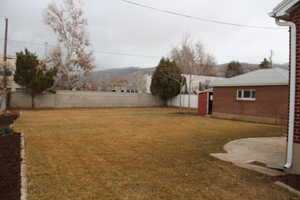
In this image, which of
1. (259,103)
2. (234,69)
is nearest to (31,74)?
(259,103)

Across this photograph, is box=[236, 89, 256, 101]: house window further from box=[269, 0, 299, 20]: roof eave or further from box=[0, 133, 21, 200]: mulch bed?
box=[0, 133, 21, 200]: mulch bed

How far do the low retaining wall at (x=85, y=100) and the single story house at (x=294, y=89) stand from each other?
22.0m

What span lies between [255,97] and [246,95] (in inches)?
28.2

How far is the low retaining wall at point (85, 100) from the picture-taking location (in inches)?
826

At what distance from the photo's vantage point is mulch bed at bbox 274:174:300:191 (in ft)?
12.2

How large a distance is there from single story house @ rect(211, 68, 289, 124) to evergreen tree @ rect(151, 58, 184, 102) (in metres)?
10.1

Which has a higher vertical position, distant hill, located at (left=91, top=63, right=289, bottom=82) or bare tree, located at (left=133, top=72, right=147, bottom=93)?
distant hill, located at (left=91, top=63, right=289, bottom=82)

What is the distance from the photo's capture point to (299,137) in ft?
13.5

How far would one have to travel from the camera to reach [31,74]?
19641 millimetres

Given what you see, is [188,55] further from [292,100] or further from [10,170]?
[10,170]

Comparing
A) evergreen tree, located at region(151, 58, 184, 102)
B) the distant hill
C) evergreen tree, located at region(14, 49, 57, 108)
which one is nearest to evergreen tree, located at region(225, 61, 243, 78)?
the distant hill

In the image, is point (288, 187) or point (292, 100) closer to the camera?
point (288, 187)

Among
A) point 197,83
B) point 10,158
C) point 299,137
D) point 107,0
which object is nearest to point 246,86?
point 107,0

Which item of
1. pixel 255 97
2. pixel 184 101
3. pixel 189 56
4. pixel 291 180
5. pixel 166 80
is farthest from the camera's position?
pixel 166 80
